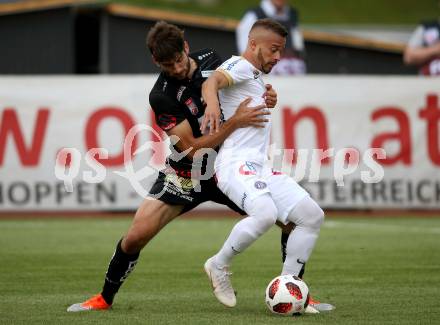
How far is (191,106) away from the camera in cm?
823

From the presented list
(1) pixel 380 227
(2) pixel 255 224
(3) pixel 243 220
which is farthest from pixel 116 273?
(1) pixel 380 227

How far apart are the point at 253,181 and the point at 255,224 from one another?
33cm

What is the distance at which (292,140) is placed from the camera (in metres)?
16.2

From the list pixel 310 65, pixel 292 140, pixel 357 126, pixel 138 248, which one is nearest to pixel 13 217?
pixel 292 140

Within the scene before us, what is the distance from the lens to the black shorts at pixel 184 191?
8.30 m

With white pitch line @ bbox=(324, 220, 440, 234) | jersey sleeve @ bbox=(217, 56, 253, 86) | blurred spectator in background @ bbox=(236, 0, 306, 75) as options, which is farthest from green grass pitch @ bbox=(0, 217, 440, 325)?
blurred spectator in background @ bbox=(236, 0, 306, 75)

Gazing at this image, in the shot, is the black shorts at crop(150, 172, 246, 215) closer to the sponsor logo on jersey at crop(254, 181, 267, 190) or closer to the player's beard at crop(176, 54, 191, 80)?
the sponsor logo on jersey at crop(254, 181, 267, 190)

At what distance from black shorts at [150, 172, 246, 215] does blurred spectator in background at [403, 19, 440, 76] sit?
8.86m

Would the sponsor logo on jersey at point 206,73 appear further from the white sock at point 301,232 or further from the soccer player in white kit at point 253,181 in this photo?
the white sock at point 301,232

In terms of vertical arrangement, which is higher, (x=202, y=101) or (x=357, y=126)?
(x=202, y=101)

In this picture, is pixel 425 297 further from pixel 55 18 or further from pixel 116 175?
pixel 55 18

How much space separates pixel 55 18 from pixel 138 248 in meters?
11.9

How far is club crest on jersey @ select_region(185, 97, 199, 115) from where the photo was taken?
821 centimetres

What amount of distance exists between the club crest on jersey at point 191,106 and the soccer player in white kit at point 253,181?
180mm
